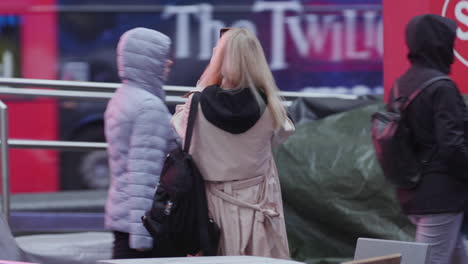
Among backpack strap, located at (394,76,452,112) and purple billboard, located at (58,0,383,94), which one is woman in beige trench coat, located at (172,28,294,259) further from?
purple billboard, located at (58,0,383,94)

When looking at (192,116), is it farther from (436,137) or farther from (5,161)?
(5,161)

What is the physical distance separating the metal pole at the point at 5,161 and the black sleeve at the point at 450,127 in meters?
3.43

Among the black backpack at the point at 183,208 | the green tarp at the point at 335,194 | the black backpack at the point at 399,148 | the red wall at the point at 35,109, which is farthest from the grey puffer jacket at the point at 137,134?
→ the red wall at the point at 35,109

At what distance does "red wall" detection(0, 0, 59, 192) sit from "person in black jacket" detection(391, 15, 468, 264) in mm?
6891

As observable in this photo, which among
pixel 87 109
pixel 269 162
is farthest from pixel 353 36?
pixel 269 162

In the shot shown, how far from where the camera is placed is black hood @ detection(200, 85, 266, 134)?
15.0 feet

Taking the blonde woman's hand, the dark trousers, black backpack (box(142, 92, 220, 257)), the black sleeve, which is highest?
the blonde woman's hand

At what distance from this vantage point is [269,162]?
4.88m

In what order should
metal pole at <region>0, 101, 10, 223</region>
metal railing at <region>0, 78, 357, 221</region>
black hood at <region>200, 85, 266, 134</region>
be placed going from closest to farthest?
black hood at <region>200, 85, 266, 134</region> < metal pole at <region>0, 101, 10, 223</region> < metal railing at <region>0, 78, 357, 221</region>

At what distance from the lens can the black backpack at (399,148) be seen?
4.76 metres

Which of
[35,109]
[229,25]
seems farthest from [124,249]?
[229,25]

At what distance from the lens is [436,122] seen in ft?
15.2

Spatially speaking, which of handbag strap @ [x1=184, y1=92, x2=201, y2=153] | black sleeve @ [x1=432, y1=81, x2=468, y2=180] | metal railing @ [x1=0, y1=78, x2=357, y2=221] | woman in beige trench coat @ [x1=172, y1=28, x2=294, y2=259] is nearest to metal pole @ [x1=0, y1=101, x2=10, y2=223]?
metal railing @ [x1=0, y1=78, x2=357, y2=221]

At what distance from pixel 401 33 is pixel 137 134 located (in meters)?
2.83
